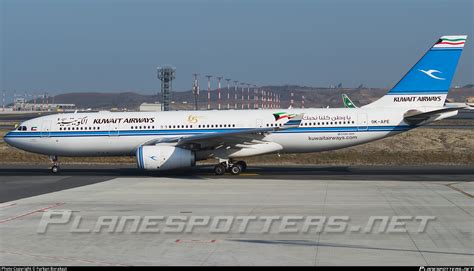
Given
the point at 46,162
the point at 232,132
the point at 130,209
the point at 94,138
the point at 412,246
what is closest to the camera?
the point at 412,246

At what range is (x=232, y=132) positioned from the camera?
31.0m

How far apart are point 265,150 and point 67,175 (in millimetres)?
9749

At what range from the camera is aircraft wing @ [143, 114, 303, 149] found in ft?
101

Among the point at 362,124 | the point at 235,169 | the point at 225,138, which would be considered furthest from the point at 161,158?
the point at 362,124

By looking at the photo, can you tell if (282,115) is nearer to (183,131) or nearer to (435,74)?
(183,131)

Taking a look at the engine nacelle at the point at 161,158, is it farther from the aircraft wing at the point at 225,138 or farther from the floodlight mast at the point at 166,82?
the floodlight mast at the point at 166,82

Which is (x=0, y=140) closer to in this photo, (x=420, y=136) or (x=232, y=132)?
(x=232, y=132)

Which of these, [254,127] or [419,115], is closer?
[419,115]

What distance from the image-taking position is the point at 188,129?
110ft

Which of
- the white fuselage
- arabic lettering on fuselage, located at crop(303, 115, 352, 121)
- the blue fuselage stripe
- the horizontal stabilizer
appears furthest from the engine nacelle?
the horizontal stabilizer

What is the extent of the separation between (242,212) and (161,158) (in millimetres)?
11873

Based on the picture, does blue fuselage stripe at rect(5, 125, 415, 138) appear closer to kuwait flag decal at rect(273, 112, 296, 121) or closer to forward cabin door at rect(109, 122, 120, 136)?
forward cabin door at rect(109, 122, 120, 136)

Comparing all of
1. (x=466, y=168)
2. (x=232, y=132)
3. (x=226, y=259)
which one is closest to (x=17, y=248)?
(x=226, y=259)

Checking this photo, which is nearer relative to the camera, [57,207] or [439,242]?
[439,242]
